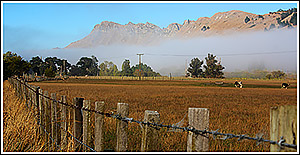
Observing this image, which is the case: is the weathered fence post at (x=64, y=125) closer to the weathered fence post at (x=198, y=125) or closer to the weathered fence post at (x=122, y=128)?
the weathered fence post at (x=122, y=128)

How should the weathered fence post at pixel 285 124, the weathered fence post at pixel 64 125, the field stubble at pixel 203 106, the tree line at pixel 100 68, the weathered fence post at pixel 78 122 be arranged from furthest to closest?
the tree line at pixel 100 68 < the field stubble at pixel 203 106 < the weathered fence post at pixel 64 125 < the weathered fence post at pixel 78 122 < the weathered fence post at pixel 285 124

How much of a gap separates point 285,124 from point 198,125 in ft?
1.91

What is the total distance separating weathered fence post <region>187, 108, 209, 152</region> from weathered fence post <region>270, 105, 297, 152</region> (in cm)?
45

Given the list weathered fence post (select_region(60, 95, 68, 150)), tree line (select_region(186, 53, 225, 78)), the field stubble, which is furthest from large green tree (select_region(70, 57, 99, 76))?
weathered fence post (select_region(60, 95, 68, 150))

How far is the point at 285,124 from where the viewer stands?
5.44ft

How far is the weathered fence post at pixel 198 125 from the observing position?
2020 mm

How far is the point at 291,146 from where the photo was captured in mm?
1624

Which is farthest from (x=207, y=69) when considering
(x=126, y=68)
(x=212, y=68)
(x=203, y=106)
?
(x=203, y=106)

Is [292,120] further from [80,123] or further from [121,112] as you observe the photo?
[80,123]

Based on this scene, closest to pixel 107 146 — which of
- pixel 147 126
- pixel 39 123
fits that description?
pixel 39 123

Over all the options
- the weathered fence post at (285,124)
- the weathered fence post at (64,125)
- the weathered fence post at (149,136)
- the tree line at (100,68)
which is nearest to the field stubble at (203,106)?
the weathered fence post at (285,124)

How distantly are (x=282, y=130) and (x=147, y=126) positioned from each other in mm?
1117

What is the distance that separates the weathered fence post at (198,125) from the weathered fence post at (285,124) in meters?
0.45

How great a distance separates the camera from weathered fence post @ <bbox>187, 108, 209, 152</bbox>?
2020 millimetres
